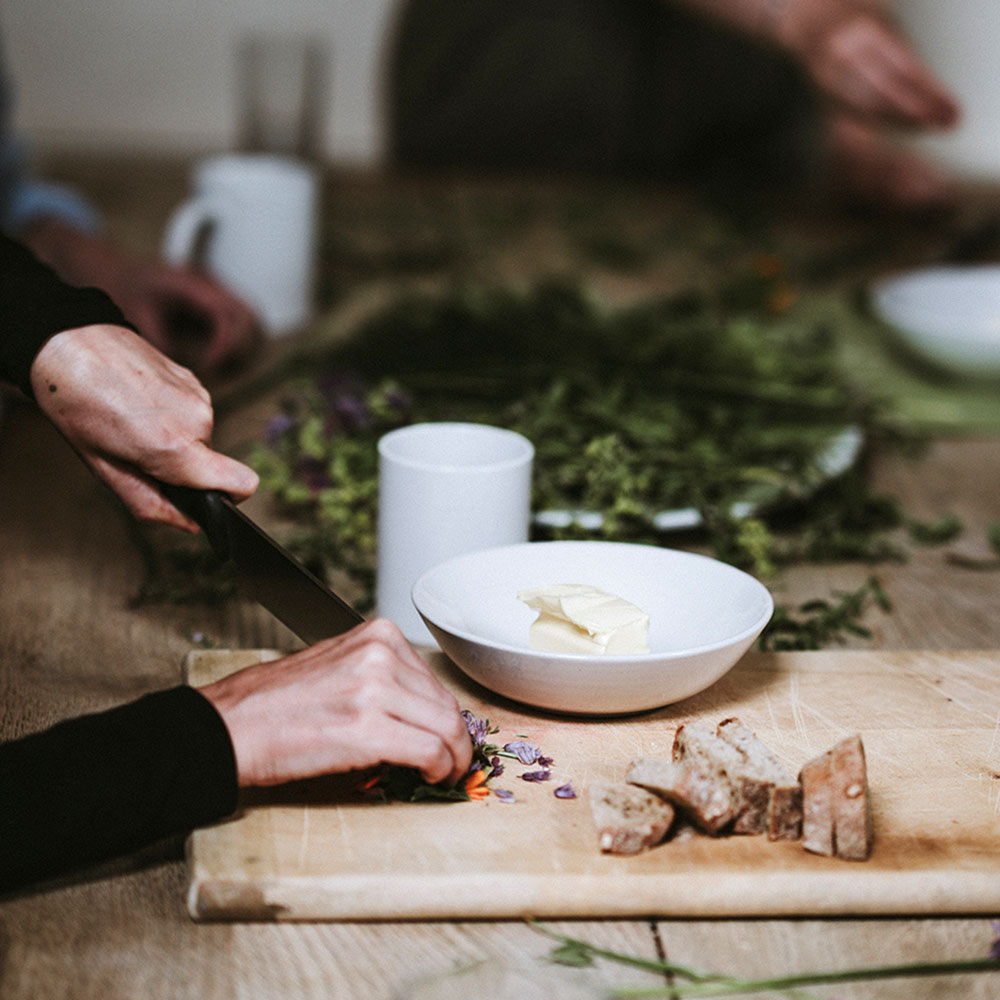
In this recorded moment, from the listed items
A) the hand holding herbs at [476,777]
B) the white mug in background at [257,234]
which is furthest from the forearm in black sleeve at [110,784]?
the white mug in background at [257,234]

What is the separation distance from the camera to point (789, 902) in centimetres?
72

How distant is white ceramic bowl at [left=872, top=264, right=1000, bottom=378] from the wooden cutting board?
960 mm

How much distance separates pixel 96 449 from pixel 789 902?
65 centimetres

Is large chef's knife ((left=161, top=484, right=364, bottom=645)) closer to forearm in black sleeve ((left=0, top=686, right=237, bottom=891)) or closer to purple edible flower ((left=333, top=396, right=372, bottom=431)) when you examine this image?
forearm in black sleeve ((left=0, top=686, right=237, bottom=891))

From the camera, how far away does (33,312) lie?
994 millimetres

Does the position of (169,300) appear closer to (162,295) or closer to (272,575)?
(162,295)

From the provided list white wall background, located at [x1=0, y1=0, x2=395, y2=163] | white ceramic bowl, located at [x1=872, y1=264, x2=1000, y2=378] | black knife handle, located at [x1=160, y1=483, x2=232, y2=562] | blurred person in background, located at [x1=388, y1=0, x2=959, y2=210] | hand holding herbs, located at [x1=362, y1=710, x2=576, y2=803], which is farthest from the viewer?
white wall background, located at [x1=0, y1=0, x2=395, y2=163]

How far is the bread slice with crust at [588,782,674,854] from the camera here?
0.73 m

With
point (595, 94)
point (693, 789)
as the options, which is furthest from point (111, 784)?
point (595, 94)

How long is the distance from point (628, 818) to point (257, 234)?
1447 mm

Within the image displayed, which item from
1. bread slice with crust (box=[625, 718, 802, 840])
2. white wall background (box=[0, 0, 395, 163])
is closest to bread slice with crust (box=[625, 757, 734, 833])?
bread slice with crust (box=[625, 718, 802, 840])

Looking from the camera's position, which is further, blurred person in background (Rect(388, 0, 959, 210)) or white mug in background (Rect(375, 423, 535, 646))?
blurred person in background (Rect(388, 0, 959, 210))

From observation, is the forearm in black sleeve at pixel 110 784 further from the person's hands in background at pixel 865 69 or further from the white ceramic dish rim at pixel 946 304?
the person's hands in background at pixel 865 69

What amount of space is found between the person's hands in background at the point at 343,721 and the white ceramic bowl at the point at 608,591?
91 millimetres
